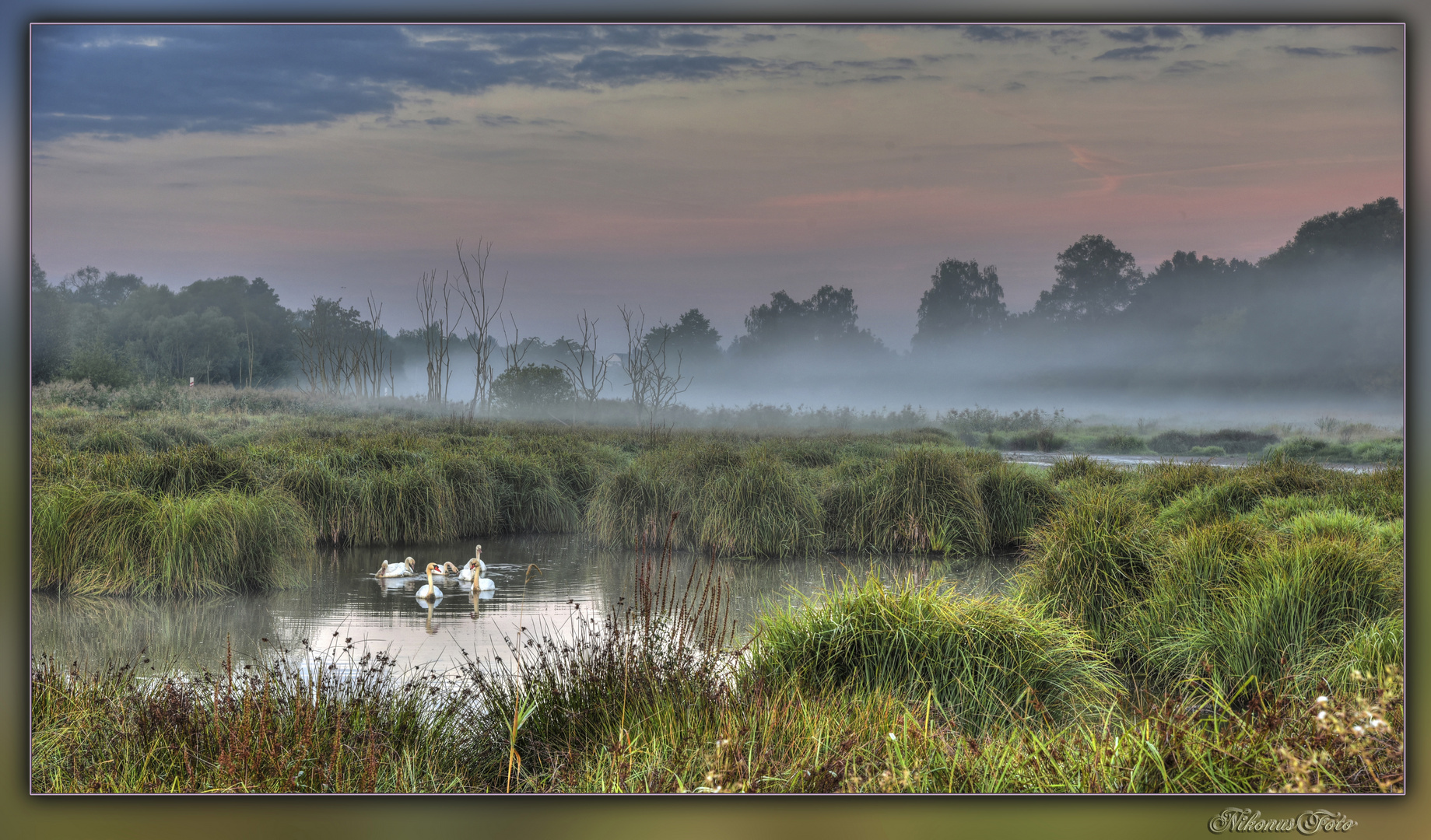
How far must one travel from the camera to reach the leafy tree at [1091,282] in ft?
12.6

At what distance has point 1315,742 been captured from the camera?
3117 mm

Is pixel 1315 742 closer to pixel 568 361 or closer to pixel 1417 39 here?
pixel 1417 39

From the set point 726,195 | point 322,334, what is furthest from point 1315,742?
point 322,334

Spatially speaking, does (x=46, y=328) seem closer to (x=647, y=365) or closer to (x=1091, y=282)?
(x=647, y=365)

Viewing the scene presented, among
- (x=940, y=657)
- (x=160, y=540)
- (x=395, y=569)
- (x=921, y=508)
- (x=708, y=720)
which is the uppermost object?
(x=921, y=508)

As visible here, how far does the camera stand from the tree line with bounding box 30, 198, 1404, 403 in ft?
11.7

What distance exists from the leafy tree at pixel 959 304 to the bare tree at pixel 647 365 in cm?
122

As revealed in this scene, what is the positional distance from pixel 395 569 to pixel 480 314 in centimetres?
138

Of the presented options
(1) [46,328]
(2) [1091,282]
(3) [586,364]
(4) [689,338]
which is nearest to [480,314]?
(3) [586,364]

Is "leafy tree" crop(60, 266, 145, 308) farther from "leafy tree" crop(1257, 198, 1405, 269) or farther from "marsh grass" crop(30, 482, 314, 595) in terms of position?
"leafy tree" crop(1257, 198, 1405, 269)

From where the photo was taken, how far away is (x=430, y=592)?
13.1 ft

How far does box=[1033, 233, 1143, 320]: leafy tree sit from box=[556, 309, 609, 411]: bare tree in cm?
219

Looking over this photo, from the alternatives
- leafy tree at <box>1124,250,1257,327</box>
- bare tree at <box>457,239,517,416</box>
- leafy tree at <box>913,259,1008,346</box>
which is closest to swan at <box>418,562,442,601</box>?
bare tree at <box>457,239,517,416</box>

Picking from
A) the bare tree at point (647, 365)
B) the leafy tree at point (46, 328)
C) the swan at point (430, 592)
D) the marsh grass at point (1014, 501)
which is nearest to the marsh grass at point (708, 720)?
the swan at point (430, 592)
